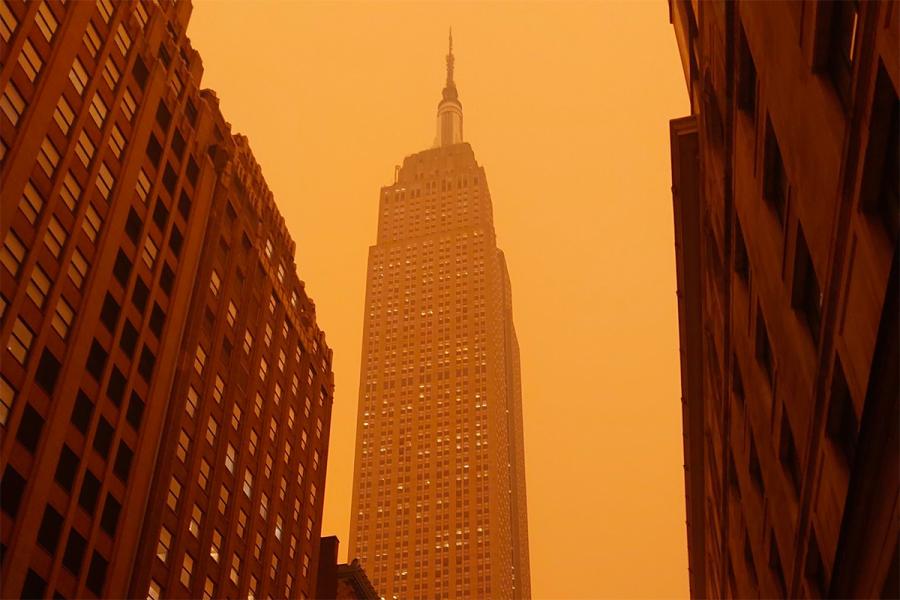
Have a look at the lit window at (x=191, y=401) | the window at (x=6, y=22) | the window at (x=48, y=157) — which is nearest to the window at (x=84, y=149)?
the window at (x=48, y=157)

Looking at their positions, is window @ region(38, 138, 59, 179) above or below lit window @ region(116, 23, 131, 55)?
below

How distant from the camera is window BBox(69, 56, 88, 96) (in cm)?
4588

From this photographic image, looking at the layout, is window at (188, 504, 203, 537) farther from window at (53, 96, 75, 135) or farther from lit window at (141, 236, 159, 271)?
window at (53, 96, 75, 135)

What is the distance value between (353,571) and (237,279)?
30073 millimetres

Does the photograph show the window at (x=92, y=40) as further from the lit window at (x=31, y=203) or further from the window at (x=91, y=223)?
the lit window at (x=31, y=203)

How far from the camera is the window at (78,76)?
45.9m

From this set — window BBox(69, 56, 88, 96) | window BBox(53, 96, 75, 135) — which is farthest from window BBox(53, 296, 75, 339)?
window BBox(69, 56, 88, 96)

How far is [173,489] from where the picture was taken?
50656 mm

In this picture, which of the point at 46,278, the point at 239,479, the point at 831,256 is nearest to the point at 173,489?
the point at 239,479

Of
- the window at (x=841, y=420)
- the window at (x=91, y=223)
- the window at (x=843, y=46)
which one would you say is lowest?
the window at (x=841, y=420)

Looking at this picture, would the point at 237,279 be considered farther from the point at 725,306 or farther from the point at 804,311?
the point at 804,311

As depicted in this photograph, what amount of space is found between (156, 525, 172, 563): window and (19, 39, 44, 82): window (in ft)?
70.5

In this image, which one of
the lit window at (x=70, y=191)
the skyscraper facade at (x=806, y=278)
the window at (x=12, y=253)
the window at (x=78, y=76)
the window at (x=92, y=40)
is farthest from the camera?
A: the window at (x=92, y=40)

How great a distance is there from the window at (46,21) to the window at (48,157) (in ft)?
16.4
